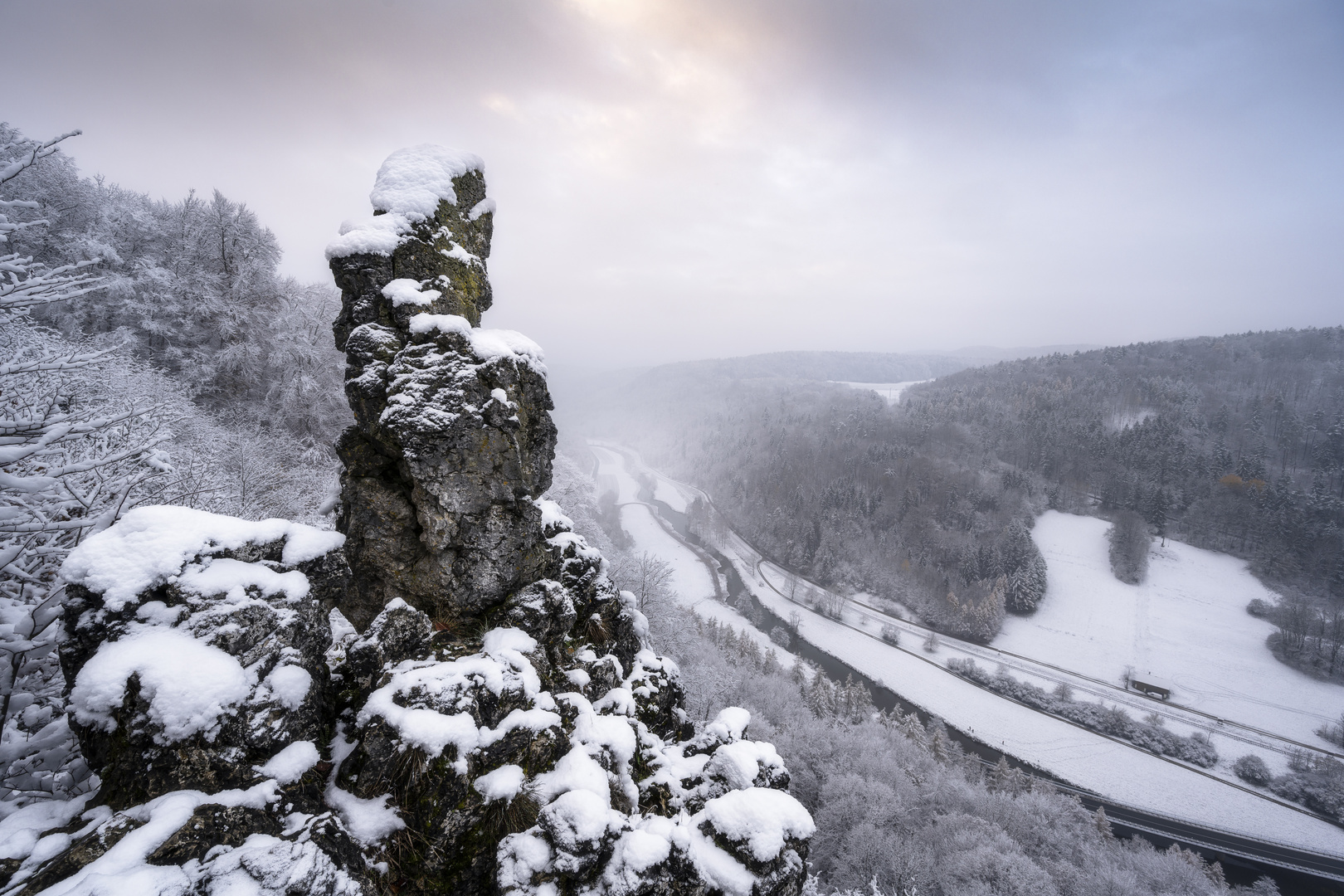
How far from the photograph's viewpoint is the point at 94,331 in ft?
64.2

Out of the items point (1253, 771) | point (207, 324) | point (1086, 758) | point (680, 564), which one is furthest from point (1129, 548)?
point (207, 324)

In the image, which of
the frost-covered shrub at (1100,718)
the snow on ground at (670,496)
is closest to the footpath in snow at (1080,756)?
the frost-covered shrub at (1100,718)

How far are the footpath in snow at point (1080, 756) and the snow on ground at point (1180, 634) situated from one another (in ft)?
43.6

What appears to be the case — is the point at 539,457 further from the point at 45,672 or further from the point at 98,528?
the point at 45,672

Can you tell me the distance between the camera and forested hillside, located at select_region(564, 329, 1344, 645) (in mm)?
74875

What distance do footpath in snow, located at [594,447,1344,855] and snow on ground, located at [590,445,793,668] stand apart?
864cm

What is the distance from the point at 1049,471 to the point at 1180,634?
49.4m

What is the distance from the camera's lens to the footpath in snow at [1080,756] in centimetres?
3816

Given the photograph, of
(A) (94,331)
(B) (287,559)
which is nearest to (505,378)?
(B) (287,559)

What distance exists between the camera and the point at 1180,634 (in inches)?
2425

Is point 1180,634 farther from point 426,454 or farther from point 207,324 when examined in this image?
point 207,324

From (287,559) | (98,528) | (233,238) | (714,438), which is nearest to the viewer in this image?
(98,528)

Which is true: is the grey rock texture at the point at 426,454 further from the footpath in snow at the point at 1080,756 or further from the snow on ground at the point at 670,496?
the snow on ground at the point at 670,496

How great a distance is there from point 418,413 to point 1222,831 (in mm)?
64849
